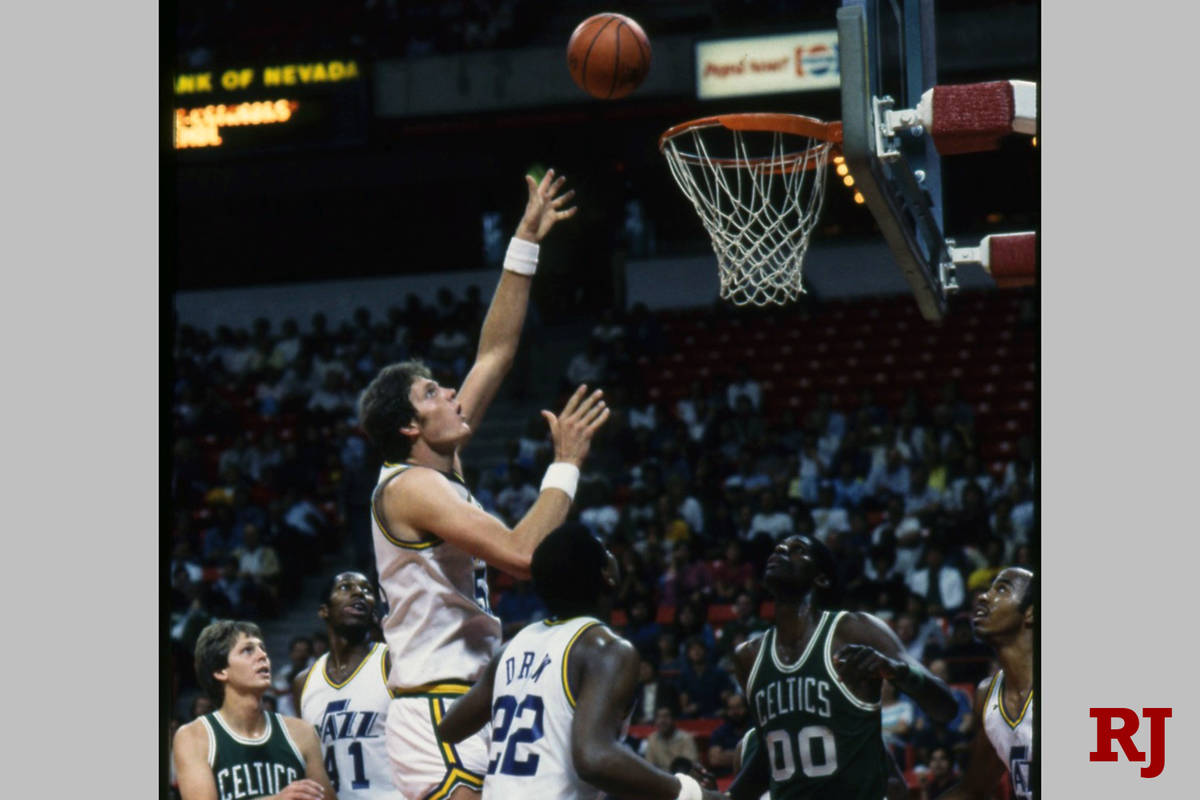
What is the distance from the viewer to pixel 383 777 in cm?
594

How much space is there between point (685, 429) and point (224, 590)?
12.0 feet

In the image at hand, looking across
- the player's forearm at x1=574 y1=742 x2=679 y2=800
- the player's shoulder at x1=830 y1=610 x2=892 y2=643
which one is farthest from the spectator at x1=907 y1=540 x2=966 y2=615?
the player's forearm at x1=574 y1=742 x2=679 y2=800

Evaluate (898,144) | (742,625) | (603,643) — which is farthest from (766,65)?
(603,643)

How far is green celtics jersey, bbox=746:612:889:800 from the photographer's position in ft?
16.4

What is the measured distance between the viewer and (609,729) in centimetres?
387

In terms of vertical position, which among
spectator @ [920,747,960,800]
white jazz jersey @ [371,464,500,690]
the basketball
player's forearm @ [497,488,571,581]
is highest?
the basketball

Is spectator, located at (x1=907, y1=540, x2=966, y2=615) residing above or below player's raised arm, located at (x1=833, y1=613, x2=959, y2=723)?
below

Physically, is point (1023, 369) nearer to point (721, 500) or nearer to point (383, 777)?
point (721, 500)

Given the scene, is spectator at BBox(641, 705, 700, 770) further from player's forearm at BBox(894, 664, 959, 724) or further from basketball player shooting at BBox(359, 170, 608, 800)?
basketball player shooting at BBox(359, 170, 608, 800)

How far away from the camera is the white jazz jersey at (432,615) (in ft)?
14.9

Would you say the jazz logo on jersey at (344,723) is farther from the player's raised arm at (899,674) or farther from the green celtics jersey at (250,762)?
the player's raised arm at (899,674)

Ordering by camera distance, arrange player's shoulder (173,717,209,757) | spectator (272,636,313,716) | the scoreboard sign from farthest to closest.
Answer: the scoreboard sign, spectator (272,636,313,716), player's shoulder (173,717,209,757)

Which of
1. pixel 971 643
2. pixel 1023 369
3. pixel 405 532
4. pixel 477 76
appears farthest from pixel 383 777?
pixel 477 76

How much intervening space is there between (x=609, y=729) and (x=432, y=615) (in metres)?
0.85
